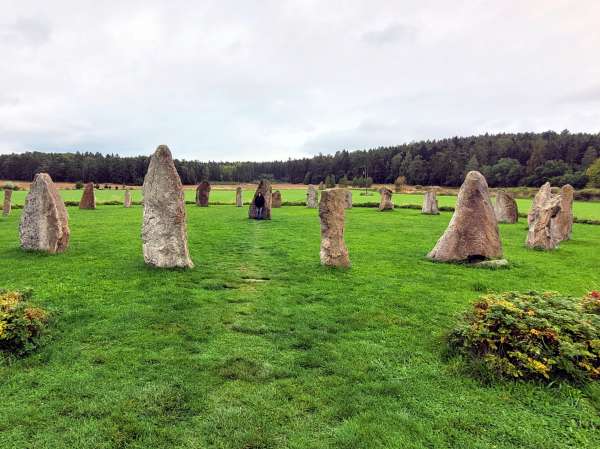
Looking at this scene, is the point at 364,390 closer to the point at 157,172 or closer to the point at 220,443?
the point at 220,443

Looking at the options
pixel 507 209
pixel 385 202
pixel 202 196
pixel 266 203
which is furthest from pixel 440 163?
pixel 266 203

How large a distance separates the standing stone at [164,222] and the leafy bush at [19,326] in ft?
14.9

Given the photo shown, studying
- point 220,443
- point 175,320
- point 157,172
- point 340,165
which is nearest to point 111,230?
point 157,172

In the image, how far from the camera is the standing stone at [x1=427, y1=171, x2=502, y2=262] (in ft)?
40.5

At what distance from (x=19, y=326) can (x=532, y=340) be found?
7560mm

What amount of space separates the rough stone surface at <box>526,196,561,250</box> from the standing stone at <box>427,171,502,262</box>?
459cm

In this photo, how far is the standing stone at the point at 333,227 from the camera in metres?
11.6

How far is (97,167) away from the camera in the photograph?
10275 centimetres

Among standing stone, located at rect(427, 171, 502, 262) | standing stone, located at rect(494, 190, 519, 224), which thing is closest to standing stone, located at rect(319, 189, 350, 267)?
standing stone, located at rect(427, 171, 502, 262)

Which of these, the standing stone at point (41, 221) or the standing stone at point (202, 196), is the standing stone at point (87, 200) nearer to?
the standing stone at point (202, 196)

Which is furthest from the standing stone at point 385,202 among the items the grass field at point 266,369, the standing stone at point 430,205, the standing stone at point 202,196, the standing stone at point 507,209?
the grass field at point 266,369

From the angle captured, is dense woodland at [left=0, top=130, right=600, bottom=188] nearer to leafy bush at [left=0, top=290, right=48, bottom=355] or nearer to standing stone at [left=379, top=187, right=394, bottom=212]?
standing stone at [left=379, top=187, right=394, bottom=212]

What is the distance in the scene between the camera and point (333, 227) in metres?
11.6

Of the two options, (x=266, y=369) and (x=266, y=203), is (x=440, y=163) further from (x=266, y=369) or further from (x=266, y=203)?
(x=266, y=369)
